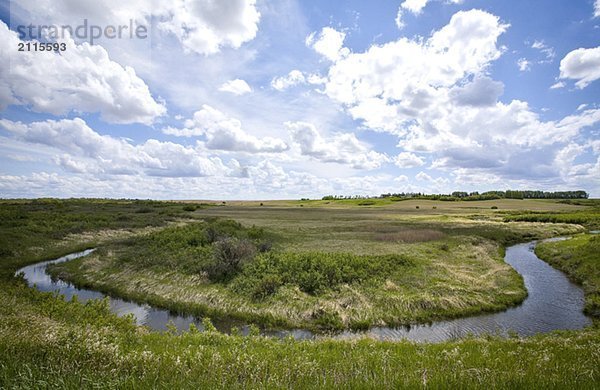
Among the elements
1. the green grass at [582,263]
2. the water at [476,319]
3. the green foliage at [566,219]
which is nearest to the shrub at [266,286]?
the water at [476,319]

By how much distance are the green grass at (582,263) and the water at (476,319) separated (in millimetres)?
743

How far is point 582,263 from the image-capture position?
3128cm

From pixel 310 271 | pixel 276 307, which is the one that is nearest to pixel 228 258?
pixel 310 271

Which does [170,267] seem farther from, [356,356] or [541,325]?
[541,325]

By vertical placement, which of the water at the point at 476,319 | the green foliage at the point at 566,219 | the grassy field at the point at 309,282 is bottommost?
the water at the point at 476,319

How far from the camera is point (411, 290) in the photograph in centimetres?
2392

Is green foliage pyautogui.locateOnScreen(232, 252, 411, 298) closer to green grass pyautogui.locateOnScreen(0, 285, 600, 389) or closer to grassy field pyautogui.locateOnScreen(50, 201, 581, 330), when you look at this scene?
grassy field pyautogui.locateOnScreen(50, 201, 581, 330)

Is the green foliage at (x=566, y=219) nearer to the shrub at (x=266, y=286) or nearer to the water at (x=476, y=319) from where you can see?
the water at (x=476, y=319)

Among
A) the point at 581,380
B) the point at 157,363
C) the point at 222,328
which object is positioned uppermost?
the point at 581,380

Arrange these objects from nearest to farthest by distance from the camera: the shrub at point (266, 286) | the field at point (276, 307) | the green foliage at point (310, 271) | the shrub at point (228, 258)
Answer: the field at point (276, 307) < the shrub at point (266, 286) < the green foliage at point (310, 271) < the shrub at point (228, 258)

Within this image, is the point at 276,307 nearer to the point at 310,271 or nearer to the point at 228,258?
the point at 310,271

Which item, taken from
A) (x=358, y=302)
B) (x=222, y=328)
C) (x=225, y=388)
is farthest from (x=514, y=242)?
(x=225, y=388)

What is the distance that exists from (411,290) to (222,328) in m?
14.2

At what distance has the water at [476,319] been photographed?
1839 centimetres
